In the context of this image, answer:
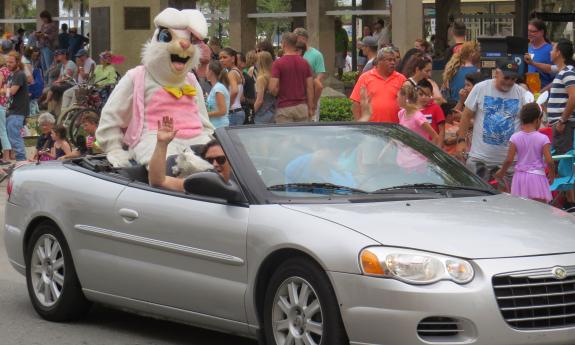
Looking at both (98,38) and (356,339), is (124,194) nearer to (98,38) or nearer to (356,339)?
(356,339)

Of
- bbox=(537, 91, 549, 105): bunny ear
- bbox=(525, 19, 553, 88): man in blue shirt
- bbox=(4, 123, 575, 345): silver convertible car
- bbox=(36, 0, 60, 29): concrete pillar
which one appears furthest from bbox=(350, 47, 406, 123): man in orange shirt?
bbox=(36, 0, 60, 29): concrete pillar

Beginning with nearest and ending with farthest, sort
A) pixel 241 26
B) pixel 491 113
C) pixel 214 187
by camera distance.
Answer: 1. pixel 214 187
2. pixel 491 113
3. pixel 241 26

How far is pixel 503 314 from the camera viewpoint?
19.5 feet

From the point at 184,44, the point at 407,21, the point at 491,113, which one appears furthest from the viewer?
the point at 407,21

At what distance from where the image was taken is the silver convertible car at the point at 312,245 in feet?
19.6

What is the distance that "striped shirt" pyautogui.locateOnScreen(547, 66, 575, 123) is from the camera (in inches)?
479

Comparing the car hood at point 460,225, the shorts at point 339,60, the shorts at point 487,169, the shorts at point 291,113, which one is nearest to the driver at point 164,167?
the car hood at point 460,225

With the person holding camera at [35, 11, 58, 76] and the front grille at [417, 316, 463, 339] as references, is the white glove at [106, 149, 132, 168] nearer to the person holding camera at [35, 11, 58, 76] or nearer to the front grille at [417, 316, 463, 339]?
the front grille at [417, 316, 463, 339]

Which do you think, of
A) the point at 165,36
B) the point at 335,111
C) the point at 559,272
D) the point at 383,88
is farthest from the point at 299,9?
the point at 559,272

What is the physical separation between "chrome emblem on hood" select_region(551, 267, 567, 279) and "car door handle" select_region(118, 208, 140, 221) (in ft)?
8.78

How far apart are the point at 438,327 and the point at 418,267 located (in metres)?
0.31

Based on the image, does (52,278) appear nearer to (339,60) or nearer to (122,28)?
(122,28)

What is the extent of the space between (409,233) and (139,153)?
3.47 m

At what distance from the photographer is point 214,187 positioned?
6887 millimetres
